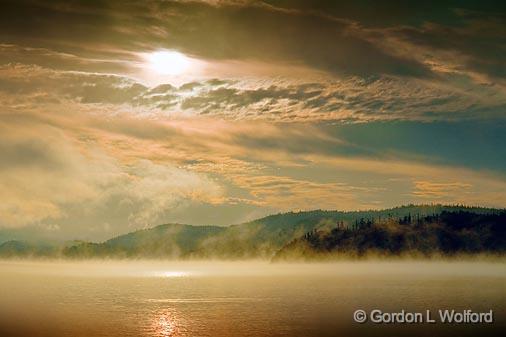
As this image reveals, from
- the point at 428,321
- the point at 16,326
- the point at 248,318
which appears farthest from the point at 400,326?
the point at 16,326

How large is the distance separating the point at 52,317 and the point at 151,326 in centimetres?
4015

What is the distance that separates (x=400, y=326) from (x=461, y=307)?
62.3m

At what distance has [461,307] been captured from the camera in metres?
198

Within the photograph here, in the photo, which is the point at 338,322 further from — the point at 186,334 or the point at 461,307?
the point at 461,307

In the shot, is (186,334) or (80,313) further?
(80,313)

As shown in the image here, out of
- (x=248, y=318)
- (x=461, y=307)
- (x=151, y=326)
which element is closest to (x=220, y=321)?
(x=248, y=318)

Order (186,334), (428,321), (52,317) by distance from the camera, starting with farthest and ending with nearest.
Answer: (52,317) < (428,321) < (186,334)

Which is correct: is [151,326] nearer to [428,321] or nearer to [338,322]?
[338,322]

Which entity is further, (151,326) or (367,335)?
(151,326)

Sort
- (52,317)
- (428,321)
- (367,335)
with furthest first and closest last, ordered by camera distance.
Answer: (52,317) → (428,321) → (367,335)

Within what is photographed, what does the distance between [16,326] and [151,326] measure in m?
36.4

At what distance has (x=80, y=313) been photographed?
646 feet

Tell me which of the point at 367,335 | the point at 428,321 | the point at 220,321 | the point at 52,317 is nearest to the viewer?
the point at 367,335

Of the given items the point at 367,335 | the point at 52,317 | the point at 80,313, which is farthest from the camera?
the point at 80,313
